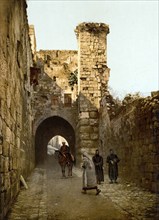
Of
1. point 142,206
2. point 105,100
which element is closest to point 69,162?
point 105,100

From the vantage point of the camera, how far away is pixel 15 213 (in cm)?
547

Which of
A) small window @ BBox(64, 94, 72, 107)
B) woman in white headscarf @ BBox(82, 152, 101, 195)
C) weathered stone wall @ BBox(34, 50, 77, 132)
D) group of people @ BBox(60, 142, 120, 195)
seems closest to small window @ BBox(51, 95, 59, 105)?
weathered stone wall @ BBox(34, 50, 77, 132)

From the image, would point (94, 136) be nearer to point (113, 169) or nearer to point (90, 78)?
point (90, 78)

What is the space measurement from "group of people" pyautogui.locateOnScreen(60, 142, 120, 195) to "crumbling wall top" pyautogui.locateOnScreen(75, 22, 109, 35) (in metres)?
7.71

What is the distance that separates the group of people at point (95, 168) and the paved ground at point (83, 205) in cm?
28

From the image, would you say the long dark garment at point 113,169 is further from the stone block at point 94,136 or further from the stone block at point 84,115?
the stone block at point 84,115

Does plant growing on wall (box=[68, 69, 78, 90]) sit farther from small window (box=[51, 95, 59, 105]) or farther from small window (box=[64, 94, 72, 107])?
small window (box=[51, 95, 59, 105])

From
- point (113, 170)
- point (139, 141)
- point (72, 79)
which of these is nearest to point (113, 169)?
point (113, 170)

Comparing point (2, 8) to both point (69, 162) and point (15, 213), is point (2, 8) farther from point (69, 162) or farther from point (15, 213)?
point (69, 162)

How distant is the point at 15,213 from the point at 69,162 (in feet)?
22.5

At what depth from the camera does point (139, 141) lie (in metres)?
9.31

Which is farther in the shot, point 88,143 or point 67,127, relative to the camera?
point 67,127

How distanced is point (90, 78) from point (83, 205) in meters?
11.2

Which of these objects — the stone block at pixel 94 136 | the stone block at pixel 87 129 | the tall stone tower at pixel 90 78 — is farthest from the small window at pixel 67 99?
the stone block at pixel 94 136
